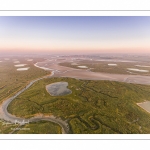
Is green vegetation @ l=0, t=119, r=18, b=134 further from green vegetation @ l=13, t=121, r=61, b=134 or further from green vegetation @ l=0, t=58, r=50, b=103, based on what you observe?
green vegetation @ l=0, t=58, r=50, b=103

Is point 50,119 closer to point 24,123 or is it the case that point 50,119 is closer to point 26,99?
point 24,123

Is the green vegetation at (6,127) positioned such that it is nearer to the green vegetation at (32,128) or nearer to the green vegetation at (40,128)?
the green vegetation at (32,128)

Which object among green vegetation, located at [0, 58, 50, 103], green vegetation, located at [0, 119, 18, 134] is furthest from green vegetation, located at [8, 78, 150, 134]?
green vegetation, located at [0, 58, 50, 103]

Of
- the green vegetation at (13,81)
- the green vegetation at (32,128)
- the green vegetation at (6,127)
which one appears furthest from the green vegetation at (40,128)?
the green vegetation at (13,81)

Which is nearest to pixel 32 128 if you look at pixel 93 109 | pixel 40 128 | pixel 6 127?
pixel 40 128

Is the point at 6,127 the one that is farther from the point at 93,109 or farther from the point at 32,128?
the point at 93,109

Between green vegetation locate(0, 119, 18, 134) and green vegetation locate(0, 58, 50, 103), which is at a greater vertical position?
green vegetation locate(0, 58, 50, 103)

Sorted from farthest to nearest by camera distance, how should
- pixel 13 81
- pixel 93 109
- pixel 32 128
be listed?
pixel 13 81 → pixel 93 109 → pixel 32 128
